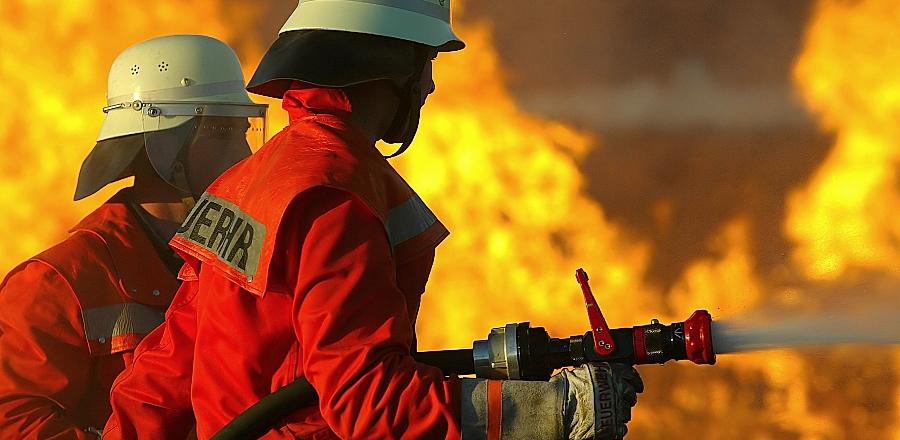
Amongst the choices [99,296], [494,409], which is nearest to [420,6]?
[494,409]

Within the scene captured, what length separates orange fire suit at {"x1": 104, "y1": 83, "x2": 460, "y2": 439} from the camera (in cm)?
225

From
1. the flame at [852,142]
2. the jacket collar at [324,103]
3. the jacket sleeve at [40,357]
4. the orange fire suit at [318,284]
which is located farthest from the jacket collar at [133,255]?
Result: the flame at [852,142]

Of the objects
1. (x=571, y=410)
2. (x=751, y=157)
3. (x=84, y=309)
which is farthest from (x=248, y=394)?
(x=751, y=157)

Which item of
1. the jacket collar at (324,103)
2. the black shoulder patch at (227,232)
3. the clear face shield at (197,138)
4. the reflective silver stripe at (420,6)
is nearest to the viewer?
the black shoulder patch at (227,232)

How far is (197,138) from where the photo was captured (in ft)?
15.8

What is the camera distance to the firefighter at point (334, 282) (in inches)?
89.2

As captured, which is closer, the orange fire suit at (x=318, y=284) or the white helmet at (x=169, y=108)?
the orange fire suit at (x=318, y=284)

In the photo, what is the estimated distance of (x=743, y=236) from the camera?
22.1 ft

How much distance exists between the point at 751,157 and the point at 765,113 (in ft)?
0.81

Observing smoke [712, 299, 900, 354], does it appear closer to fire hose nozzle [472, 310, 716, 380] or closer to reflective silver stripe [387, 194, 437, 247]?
fire hose nozzle [472, 310, 716, 380]

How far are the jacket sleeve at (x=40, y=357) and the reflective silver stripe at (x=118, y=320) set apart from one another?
0.04 meters

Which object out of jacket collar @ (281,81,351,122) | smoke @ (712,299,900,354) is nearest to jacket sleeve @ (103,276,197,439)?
jacket collar @ (281,81,351,122)

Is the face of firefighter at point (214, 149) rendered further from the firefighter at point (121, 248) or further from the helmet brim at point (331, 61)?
the helmet brim at point (331, 61)

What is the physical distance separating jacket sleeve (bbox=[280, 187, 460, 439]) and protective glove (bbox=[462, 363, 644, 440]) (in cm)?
5
